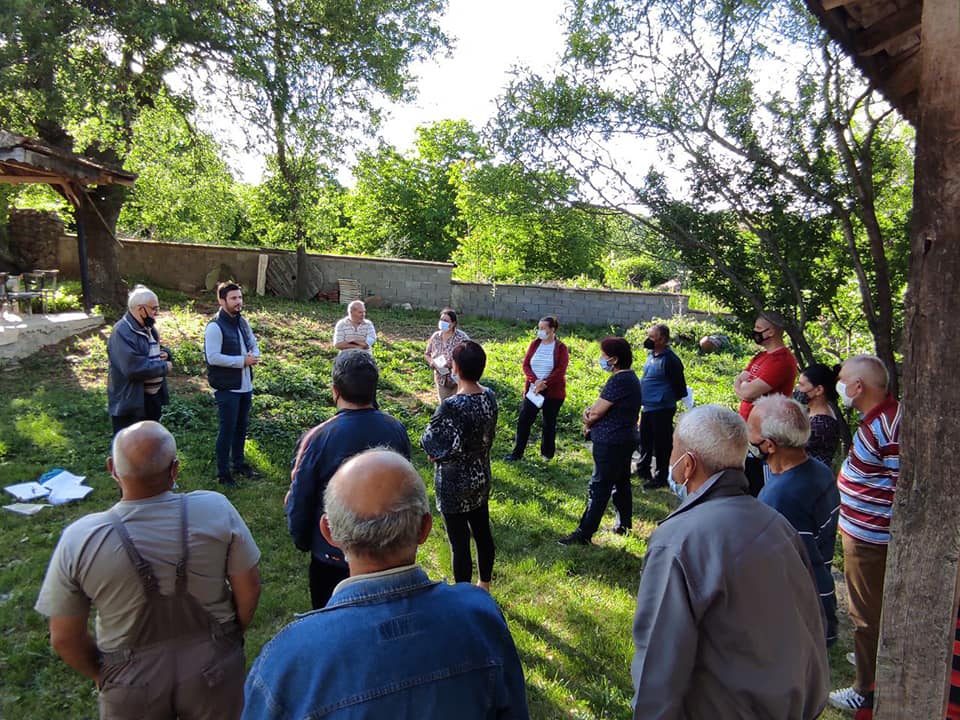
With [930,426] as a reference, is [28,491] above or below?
below

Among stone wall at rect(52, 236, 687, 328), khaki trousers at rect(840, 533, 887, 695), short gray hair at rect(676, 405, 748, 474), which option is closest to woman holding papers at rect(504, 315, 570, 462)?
khaki trousers at rect(840, 533, 887, 695)

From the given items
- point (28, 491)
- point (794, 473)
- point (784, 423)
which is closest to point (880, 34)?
point (784, 423)

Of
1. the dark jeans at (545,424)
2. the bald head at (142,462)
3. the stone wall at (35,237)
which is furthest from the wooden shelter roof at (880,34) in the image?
the stone wall at (35,237)

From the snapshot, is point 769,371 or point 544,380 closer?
point 769,371

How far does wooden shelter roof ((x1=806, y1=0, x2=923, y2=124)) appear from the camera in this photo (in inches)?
150

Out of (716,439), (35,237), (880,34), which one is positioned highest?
(880,34)

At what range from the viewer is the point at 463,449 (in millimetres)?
3914

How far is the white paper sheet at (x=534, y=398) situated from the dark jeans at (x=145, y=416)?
149 inches

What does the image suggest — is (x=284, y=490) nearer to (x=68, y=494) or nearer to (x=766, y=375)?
(x=68, y=494)

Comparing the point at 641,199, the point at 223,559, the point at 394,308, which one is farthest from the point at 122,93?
the point at 223,559

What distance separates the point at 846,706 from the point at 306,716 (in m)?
3.39

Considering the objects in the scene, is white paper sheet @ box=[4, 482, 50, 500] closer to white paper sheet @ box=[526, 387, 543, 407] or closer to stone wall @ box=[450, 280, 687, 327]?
white paper sheet @ box=[526, 387, 543, 407]

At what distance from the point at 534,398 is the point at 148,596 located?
5467mm

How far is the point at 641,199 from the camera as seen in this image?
22.8 ft
